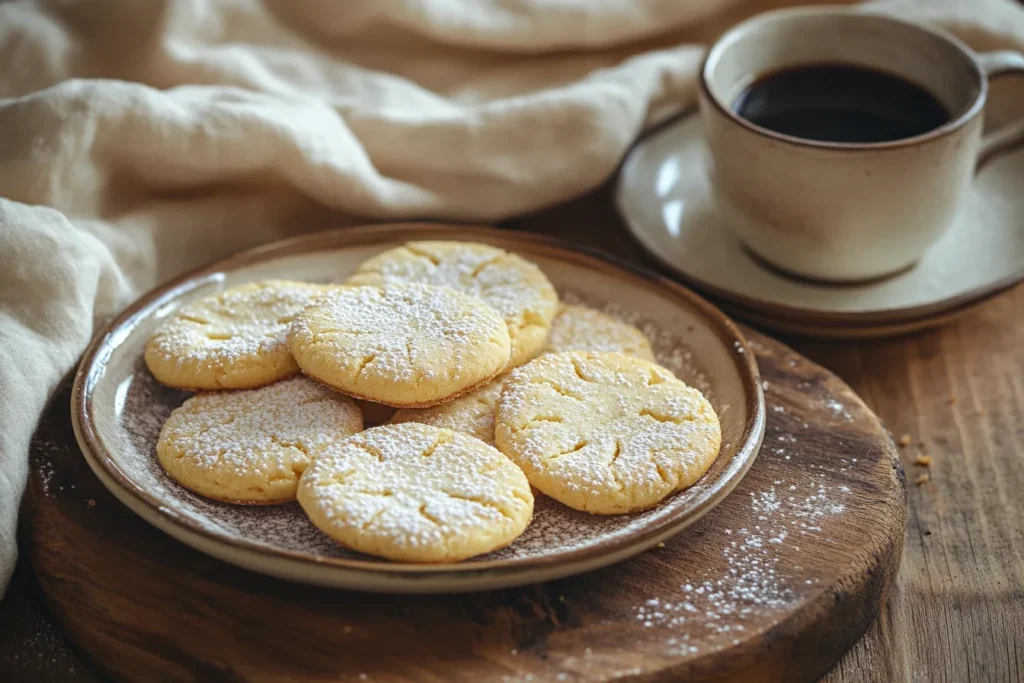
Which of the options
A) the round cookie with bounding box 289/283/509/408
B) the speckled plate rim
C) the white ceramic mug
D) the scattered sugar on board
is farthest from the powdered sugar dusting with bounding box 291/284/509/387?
the white ceramic mug

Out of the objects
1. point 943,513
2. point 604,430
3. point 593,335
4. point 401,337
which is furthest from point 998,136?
point 401,337

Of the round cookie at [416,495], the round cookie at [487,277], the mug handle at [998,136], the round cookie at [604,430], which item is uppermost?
the mug handle at [998,136]

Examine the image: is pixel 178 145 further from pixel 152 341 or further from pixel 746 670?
pixel 746 670

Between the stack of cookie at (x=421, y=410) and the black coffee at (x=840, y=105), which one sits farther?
the black coffee at (x=840, y=105)

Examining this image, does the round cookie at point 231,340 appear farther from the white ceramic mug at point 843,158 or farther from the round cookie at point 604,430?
the white ceramic mug at point 843,158

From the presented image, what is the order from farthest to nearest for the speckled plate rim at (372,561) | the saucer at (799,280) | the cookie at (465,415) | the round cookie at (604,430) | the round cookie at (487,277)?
the saucer at (799,280), the round cookie at (487,277), the cookie at (465,415), the round cookie at (604,430), the speckled plate rim at (372,561)

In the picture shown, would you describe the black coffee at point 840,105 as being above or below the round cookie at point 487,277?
above

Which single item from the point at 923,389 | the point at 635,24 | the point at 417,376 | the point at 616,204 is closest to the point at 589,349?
the point at 417,376

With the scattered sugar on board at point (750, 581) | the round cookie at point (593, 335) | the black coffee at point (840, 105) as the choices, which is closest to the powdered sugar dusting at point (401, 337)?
the round cookie at point (593, 335)
